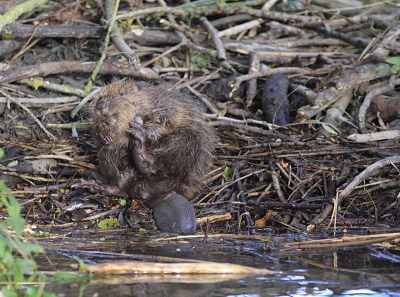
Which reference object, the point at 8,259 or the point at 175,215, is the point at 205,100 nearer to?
the point at 175,215

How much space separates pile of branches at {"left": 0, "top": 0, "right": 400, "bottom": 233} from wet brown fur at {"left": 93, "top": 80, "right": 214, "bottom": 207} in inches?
7.5

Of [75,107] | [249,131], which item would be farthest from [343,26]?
[75,107]

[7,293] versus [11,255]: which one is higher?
[11,255]

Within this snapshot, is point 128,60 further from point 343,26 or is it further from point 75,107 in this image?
point 343,26

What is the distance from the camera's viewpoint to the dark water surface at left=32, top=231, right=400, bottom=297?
2.88 metres

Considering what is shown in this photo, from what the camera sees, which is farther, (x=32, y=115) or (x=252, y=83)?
(x=252, y=83)

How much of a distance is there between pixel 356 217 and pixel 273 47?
2.46m

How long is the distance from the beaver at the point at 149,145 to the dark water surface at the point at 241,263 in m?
0.57

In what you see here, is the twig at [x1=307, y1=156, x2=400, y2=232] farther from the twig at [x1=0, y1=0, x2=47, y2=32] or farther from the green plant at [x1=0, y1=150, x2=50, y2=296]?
the twig at [x1=0, y1=0, x2=47, y2=32]

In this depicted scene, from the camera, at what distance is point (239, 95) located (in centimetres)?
586

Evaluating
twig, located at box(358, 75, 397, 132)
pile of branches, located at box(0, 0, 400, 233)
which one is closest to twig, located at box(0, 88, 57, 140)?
pile of branches, located at box(0, 0, 400, 233)

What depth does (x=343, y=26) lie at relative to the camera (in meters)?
6.78

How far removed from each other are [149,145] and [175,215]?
582 mm

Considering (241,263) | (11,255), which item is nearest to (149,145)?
(241,263)
